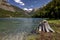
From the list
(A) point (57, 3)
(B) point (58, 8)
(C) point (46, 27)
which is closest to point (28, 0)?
(C) point (46, 27)

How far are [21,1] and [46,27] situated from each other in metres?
2.07

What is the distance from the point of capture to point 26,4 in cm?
923

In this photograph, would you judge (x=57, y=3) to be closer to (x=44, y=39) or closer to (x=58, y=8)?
(x=58, y=8)

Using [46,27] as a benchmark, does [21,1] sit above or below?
above

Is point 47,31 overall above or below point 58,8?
below

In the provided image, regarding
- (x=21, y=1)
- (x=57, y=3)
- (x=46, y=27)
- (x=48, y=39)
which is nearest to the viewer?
(x=48, y=39)

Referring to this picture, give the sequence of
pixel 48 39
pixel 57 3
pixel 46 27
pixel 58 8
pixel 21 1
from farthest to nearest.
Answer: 1. pixel 57 3
2. pixel 58 8
3. pixel 46 27
4. pixel 21 1
5. pixel 48 39

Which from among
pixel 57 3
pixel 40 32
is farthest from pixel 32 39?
pixel 57 3

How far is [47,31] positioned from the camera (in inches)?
393

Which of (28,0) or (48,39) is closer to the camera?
(48,39)

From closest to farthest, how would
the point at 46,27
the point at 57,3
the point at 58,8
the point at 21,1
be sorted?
the point at 21,1
the point at 46,27
the point at 58,8
the point at 57,3

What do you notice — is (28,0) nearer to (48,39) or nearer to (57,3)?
(48,39)

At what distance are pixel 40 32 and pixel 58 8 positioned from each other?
34.9 ft

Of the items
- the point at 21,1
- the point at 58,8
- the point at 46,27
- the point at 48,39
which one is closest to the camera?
the point at 48,39
